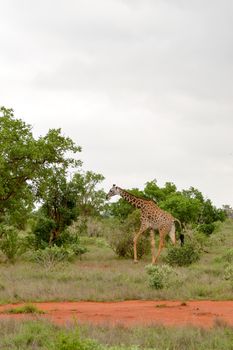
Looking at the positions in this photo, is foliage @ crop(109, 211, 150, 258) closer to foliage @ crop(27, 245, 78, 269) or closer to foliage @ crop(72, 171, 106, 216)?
foliage @ crop(27, 245, 78, 269)

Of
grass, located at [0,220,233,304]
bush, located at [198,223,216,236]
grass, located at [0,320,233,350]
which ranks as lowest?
grass, located at [0,320,233,350]

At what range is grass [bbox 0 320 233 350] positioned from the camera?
357 inches

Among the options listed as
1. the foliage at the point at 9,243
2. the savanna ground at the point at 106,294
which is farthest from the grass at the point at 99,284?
the foliage at the point at 9,243

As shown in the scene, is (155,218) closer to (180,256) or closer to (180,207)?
(180,256)

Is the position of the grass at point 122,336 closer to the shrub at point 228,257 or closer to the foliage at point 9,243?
the foliage at point 9,243

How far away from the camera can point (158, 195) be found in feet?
129

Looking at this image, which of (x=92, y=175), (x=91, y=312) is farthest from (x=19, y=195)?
(x=92, y=175)

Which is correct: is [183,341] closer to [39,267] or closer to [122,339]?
[122,339]

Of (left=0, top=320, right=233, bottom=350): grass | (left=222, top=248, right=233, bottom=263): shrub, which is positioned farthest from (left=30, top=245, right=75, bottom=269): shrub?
(left=0, top=320, right=233, bottom=350): grass

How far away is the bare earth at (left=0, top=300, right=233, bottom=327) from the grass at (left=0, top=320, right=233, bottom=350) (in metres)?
0.59

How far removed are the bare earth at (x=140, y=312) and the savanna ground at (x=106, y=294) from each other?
0.51m

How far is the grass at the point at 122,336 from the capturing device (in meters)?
9.07

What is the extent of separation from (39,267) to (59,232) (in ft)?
19.5

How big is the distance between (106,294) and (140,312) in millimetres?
2845
